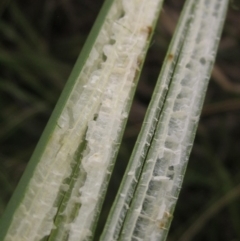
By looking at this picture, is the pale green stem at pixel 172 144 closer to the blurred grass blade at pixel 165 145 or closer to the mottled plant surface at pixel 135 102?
the blurred grass blade at pixel 165 145

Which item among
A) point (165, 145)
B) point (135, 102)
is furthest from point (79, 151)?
point (135, 102)

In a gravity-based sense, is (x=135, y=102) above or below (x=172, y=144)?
above

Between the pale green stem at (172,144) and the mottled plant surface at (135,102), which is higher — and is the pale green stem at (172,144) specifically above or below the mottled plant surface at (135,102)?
below

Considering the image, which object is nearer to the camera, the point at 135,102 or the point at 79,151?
the point at 79,151

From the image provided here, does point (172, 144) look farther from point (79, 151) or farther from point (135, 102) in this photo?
point (135, 102)

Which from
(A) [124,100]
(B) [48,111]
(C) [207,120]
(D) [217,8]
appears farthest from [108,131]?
(C) [207,120]

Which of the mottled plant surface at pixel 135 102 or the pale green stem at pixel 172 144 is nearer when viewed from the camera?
the pale green stem at pixel 172 144

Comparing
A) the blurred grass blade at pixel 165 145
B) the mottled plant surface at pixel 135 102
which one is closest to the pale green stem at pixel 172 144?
the blurred grass blade at pixel 165 145
